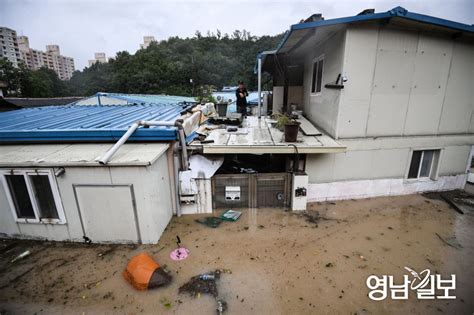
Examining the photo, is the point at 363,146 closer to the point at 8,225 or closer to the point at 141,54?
the point at 8,225

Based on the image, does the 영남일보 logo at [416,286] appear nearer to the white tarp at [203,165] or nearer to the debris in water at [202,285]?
the debris in water at [202,285]

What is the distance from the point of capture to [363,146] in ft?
21.6

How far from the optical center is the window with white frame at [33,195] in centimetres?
468

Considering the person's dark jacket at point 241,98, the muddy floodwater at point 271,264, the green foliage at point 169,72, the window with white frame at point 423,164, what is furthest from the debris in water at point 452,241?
the green foliage at point 169,72

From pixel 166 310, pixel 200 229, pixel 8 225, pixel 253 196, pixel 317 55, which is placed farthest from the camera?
pixel 317 55

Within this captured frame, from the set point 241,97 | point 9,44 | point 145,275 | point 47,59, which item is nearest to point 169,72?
point 241,97

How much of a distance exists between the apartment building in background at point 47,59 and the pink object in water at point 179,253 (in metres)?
106

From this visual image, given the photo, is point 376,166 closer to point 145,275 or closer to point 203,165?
point 203,165

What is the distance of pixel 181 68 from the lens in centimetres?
3816

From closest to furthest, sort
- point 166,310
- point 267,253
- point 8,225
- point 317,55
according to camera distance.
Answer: point 166,310
point 267,253
point 8,225
point 317,55

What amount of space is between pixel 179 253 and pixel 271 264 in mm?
1929

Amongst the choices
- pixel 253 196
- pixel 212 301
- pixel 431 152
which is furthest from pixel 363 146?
pixel 212 301

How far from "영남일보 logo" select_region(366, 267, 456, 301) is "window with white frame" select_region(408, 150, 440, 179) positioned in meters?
3.93

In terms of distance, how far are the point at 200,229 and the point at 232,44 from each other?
52.4 m
